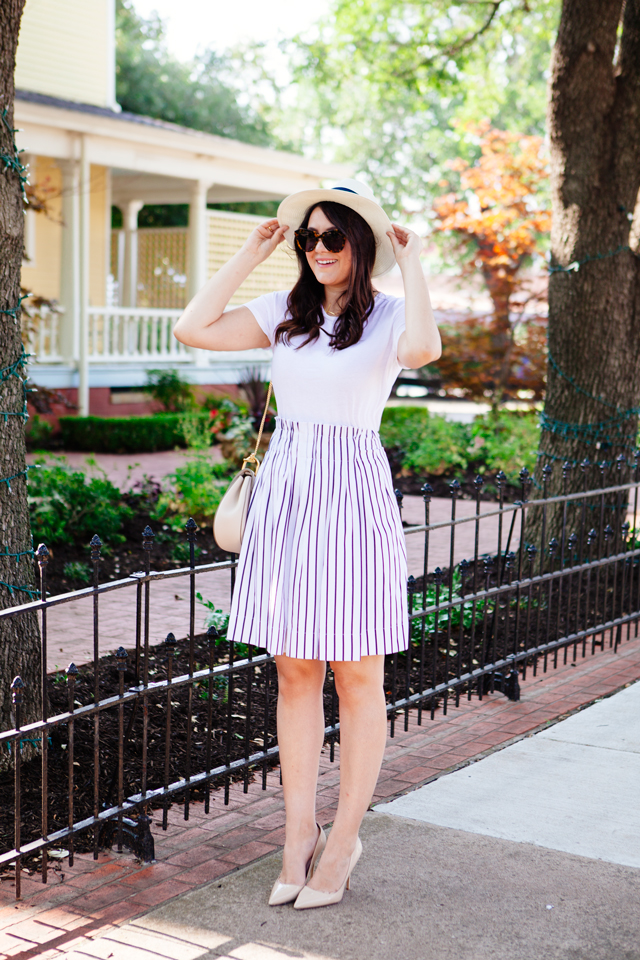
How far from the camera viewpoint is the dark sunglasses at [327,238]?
9.41 ft

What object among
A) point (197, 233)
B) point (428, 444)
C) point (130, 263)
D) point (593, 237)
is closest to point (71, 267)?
point (197, 233)

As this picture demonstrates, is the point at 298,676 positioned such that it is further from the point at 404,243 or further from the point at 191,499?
the point at 191,499

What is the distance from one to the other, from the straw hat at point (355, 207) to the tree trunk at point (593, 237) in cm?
383

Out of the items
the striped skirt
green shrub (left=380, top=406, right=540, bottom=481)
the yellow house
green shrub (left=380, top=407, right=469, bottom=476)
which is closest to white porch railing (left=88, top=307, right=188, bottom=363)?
the yellow house

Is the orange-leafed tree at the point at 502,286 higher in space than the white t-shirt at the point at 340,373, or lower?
higher

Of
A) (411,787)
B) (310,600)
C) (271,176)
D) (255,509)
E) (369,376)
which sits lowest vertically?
(411,787)

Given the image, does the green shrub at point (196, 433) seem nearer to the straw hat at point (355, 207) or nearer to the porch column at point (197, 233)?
the porch column at point (197, 233)

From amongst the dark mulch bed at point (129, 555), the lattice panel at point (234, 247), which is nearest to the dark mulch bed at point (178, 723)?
the dark mulch bed at point (129, 555)

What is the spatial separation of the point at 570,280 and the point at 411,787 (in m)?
3.95

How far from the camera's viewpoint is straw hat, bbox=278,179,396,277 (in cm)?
286

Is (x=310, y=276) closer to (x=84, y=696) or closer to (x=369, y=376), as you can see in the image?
(x=369, y=376)

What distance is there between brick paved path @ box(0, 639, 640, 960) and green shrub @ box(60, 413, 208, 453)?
8.87m

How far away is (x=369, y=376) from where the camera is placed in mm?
2871

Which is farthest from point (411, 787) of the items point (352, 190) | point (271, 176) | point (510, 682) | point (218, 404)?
point (271, 176)
